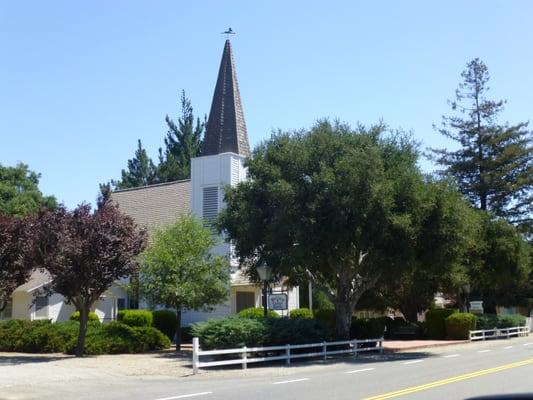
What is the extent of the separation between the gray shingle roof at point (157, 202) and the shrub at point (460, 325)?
56.9 feet

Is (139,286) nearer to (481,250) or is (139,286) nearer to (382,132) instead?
(382,132)

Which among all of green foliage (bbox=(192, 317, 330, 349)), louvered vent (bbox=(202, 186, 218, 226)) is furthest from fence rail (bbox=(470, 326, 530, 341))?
green foliage (bbox=(192, 317, 330, 349))

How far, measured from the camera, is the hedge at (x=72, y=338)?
2569cm

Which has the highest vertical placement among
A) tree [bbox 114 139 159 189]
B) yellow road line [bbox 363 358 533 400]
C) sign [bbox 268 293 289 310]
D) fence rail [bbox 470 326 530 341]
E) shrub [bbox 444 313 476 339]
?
tree [bbox 114 139 159 189]

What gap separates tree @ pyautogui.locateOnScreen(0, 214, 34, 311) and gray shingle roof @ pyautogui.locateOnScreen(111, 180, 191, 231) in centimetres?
1469

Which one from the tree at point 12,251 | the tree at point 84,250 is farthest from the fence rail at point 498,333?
Answer: the tree at point 12,251

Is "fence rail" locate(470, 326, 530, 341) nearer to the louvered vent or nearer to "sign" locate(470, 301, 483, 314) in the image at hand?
"sign" locate(470, 301, 483, 314)

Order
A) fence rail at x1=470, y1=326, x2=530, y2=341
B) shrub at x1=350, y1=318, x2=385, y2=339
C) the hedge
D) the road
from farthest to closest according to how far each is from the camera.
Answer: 1. fence rail at x1=470, y1=326, x2=530, y2=341
2. shrub at x1=350, y1=318, x2=385, y2=339
3. the hedge
4. the road

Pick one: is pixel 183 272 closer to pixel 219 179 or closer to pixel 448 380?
pixel 219 179

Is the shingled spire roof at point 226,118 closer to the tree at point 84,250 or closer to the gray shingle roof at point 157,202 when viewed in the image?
the gray shingle roof at point 157,202

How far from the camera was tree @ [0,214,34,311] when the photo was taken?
24172 millimetres

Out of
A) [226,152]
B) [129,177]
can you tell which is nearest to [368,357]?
[226,152]

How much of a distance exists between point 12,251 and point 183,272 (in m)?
6.88

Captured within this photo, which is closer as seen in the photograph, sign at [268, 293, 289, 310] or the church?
sign at [268, 293, 289, 310]
